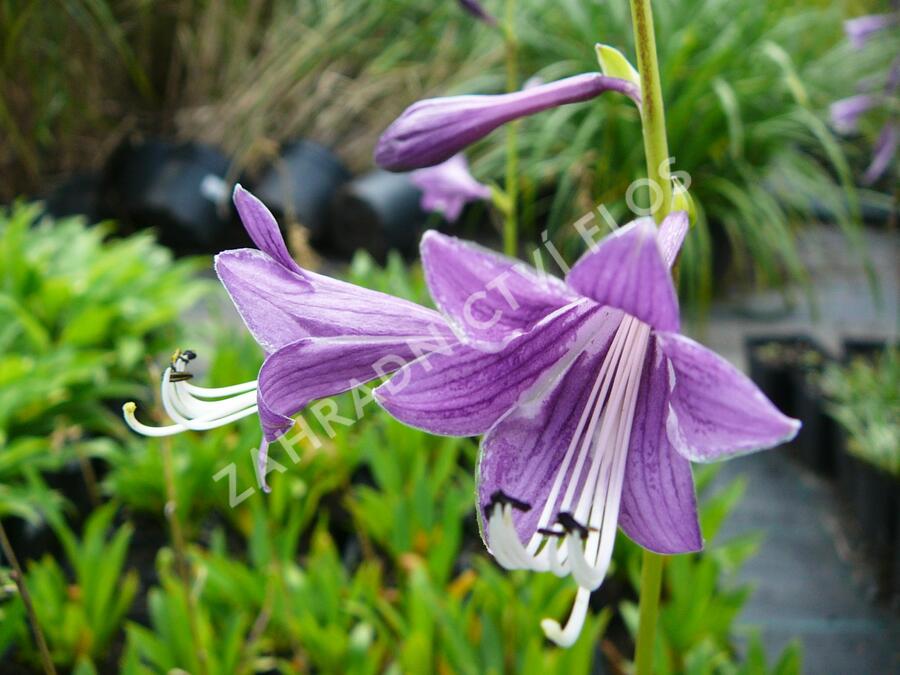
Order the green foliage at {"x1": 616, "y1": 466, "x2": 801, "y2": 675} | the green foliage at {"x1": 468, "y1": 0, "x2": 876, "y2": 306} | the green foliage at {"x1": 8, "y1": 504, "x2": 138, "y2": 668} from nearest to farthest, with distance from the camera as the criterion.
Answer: the green foliage at {"x1": 616, "y1": 466, "x2": 801, "y2": 675} < the green foliage at {"x1": 8, "y1": 504, "x2": 138, "y2": 668} < the green foliage at {"x1": 468, "y1": 0, "x2": 876, "y2": 306}

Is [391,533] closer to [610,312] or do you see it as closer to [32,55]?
[610,312]

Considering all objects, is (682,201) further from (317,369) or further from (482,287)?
(317,369)

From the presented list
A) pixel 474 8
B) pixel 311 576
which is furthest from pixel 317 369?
pixel 474 8

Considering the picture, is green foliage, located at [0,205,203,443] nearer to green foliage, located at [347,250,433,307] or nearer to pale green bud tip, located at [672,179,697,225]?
green foliage, located at [347,250,433,307]

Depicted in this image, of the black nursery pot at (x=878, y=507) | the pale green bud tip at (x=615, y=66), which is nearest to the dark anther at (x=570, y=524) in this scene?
the pale green bud tip at (x=615, y=66)

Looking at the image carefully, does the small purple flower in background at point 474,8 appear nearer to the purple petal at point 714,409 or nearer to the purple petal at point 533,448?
the purple petal at point 533,448

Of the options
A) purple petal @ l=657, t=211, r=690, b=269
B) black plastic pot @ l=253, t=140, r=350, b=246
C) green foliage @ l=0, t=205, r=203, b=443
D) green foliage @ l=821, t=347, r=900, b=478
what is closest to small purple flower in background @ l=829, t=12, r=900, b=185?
green foliage @ l=821, t=347, r=900, b=478
